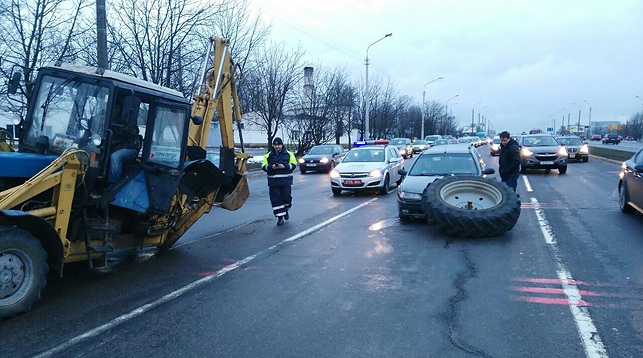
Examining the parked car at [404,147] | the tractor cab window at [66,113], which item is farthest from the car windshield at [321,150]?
the tractor cab window at [66,113]

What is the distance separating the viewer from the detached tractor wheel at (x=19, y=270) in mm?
4523

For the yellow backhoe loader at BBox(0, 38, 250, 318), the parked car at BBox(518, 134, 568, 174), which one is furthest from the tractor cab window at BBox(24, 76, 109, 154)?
the parked car at BBox(518, 134, 568, 174)

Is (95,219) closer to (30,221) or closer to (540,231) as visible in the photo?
(30,221)

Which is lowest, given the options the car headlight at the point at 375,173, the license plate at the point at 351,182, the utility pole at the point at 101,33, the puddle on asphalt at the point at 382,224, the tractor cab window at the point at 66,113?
the puddle on asphalt at the point at 382,224

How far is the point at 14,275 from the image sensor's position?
462 cm

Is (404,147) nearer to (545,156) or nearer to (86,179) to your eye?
(545,156)

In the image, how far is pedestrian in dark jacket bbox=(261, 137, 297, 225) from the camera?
9961 mm

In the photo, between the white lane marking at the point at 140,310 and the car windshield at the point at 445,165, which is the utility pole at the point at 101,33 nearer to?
the white lane marking at the point at 140,310

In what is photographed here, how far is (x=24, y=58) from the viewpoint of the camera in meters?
14.3

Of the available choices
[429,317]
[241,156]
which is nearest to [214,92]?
[241,156]

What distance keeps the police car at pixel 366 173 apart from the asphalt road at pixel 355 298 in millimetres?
5427

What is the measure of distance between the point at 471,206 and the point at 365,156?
7.73 meters

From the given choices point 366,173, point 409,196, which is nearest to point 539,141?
point 366,173

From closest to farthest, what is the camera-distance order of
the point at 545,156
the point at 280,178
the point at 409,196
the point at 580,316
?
the point at 580,316 < the point at 409,196 < the point at 280,178 < the point at 545,156
